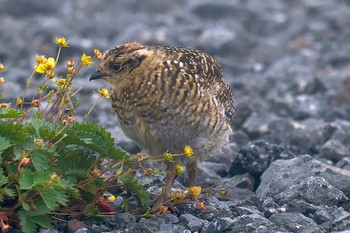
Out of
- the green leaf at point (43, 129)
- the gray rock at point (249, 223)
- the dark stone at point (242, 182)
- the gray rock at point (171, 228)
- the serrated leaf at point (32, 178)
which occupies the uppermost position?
the green leaf at point (43, 129)

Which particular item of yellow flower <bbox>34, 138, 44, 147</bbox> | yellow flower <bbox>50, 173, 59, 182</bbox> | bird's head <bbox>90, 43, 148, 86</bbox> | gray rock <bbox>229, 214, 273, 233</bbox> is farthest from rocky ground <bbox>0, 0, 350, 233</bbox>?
bird's head <bbox>90, 43, 148, 86</bbox>

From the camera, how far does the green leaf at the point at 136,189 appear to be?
24.8 ft

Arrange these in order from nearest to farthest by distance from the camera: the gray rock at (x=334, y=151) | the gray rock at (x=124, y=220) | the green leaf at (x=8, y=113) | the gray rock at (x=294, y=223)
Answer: the green leaf at (x=8, y=113)
the gray rock at (x=294, y=223)
the gray rock at (x=124, y=220)
the gray rock at (x=334, y=151)

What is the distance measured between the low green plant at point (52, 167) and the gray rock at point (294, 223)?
110 centimetres

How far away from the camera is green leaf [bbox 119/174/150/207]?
7.55m

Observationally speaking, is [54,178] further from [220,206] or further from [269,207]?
[269,207]

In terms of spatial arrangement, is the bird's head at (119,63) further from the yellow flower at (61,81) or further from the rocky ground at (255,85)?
the rocky ground at (255,85)

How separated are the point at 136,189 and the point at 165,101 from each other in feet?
2.65

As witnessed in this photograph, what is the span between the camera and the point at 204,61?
28.6ft

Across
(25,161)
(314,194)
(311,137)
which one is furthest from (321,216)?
(311,137)

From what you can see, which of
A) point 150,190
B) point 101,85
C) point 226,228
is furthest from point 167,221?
point 101,85

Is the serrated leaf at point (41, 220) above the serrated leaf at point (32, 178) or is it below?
below

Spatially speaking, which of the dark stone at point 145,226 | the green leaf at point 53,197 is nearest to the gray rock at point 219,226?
the dark stone at point 145,226

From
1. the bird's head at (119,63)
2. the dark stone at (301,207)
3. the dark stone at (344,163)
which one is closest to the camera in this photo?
the dark stone at (301,207)
